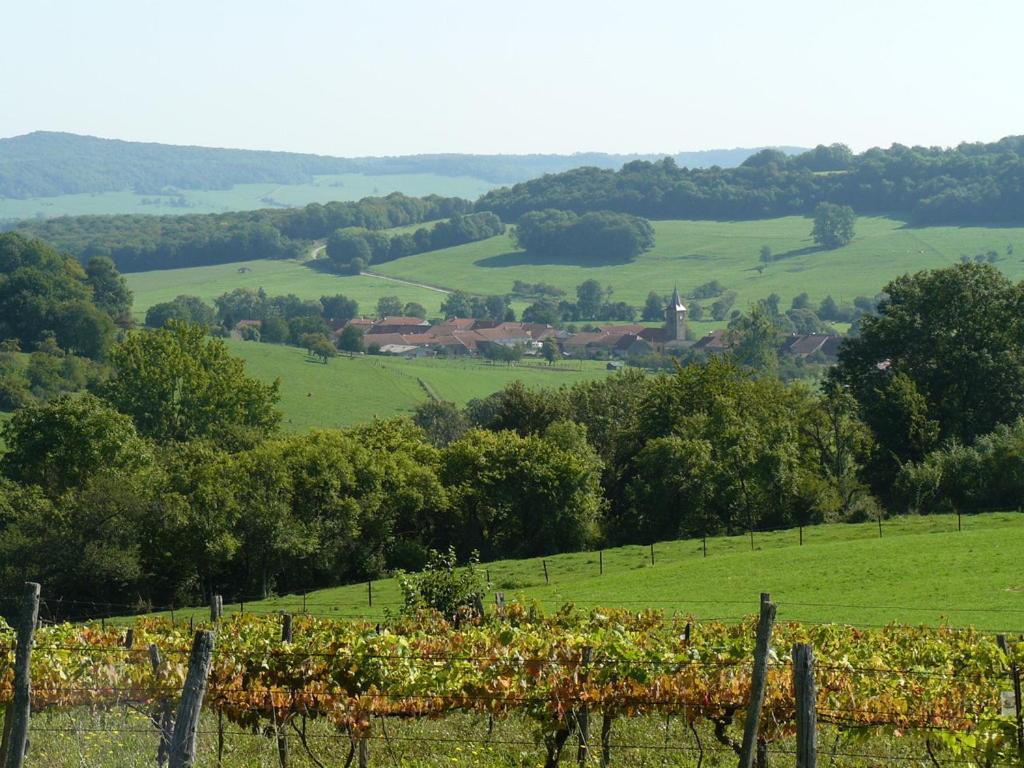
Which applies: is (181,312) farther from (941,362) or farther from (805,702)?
(805,702)

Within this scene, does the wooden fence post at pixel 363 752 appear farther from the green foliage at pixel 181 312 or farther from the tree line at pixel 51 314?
the green foliage at pixel 181 312

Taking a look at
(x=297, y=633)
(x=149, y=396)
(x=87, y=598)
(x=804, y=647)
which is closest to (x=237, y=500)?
(x=87, y=598)

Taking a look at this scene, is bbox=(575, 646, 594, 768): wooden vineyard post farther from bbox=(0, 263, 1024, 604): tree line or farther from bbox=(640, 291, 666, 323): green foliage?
bbox=(640, 291, 666, 323): green foliage

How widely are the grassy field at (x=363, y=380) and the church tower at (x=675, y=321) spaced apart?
33829 millimetres

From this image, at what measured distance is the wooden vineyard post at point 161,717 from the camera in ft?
49.1

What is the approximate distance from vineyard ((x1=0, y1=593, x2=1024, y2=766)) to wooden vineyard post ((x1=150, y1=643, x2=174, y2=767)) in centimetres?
4

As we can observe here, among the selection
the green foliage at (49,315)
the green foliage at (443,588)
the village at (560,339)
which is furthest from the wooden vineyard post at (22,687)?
A: the village at (560,339)

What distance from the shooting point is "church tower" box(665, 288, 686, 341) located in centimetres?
17900

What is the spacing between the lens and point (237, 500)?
52.4m

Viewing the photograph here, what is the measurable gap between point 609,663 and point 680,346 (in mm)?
161635

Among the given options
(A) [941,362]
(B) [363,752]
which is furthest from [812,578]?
(A) [941,362]

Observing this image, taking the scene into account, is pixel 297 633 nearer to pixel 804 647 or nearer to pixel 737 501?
pixel 804 647

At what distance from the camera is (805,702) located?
1120cm

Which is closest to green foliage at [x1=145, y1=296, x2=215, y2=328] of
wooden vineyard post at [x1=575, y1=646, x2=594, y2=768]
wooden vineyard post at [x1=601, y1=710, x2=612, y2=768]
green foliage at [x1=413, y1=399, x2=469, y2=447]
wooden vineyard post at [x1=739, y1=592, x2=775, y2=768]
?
green foliage at [x1=413, y1=399, x2=469, y2=447]
